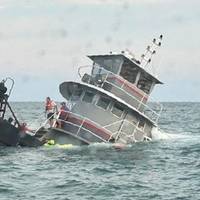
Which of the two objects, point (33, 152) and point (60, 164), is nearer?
point (60, 164)

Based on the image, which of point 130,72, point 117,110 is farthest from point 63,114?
point 130,72

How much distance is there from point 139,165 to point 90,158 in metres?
2.76

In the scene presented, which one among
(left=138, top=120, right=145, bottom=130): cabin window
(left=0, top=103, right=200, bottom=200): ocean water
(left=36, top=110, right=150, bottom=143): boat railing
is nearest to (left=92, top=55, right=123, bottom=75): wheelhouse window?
(left=36, top=110, right=150, bottom=143): boat railing

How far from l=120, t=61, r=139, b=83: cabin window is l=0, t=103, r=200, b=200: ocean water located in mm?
3833

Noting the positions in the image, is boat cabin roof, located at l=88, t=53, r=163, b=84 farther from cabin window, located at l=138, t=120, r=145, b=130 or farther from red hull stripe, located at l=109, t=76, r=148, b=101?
cabin window, located at l=138, t=120, r=145, b=130

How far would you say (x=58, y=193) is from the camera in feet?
61.6

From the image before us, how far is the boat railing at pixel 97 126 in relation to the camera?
3028 cm

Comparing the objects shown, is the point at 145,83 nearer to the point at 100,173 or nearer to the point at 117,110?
the point at 117,110

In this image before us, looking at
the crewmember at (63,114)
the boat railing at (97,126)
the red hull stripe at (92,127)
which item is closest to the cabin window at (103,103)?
the boat railing at (97,126)

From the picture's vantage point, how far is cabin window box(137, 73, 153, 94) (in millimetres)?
32125

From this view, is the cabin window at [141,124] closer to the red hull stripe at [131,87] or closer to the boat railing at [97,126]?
the boat railing at [97,126]

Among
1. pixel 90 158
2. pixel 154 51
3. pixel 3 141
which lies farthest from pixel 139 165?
pixel 154 51

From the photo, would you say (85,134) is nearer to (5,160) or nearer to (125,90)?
(125,90)

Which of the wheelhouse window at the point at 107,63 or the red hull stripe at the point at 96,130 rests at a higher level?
the wheelhouse window at the point at 107,63
